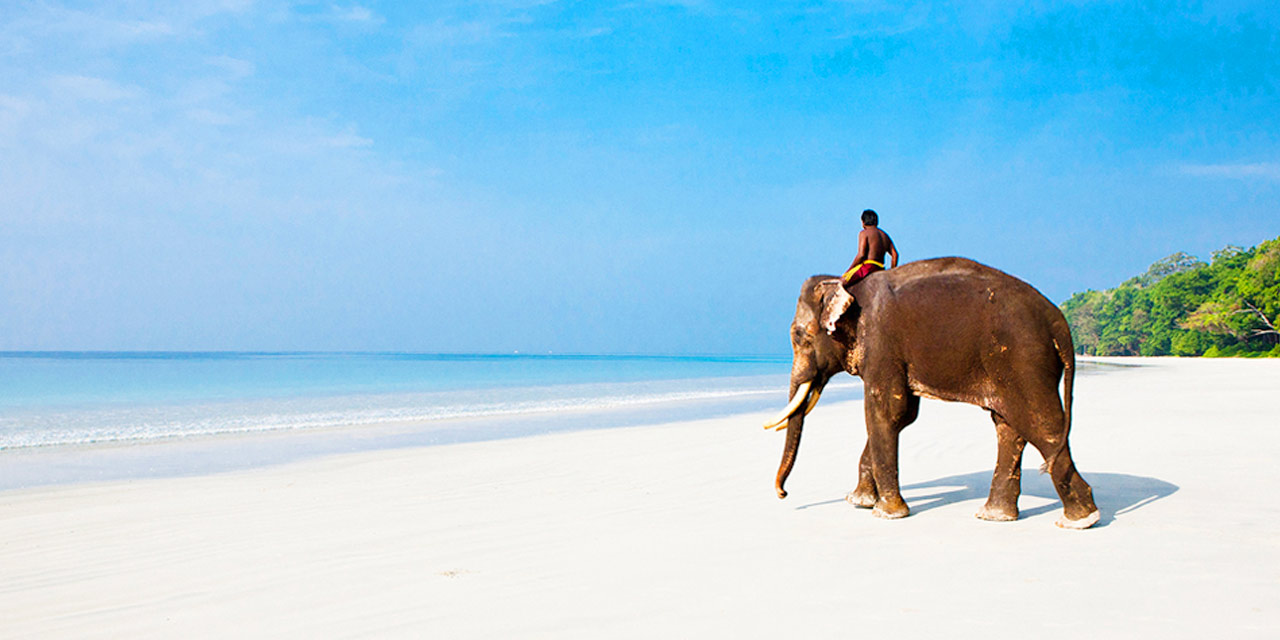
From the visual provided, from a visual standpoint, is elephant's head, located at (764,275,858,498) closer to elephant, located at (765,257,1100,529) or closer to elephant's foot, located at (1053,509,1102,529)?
elephant, located at (765,257,1100,529)

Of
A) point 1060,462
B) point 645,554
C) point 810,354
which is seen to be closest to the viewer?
point 645,554

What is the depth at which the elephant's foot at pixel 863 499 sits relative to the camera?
6489 mm

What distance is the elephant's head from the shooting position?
21.3ft

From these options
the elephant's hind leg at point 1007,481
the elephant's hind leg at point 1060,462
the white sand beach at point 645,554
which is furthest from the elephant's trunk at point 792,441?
the elephant's hind leg at point 1060,462

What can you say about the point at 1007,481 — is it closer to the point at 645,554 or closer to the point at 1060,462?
the point at 1060,462

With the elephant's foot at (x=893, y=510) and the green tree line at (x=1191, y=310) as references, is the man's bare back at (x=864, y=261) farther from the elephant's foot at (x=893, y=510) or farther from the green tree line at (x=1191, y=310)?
the green tree line at (x=1191, y=310)

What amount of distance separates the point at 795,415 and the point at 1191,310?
88479 mm

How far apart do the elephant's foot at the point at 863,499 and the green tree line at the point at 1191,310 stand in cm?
2884

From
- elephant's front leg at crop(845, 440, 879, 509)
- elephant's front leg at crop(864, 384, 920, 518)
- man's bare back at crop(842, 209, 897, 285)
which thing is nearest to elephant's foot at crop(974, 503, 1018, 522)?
elephant's front leg at crop(864, 384, 920, 518)

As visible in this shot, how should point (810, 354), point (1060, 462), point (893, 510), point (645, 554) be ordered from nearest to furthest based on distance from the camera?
point (645, 554), point (1060, 462), point (893, 510), point (810, 354)

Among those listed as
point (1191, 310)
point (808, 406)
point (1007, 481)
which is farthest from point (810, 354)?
point (1191, 310)

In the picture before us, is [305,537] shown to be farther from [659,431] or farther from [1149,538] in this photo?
[659,431]

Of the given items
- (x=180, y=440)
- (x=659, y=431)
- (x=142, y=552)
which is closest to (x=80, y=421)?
(x=180, y=440)

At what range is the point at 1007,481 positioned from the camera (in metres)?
5.89
